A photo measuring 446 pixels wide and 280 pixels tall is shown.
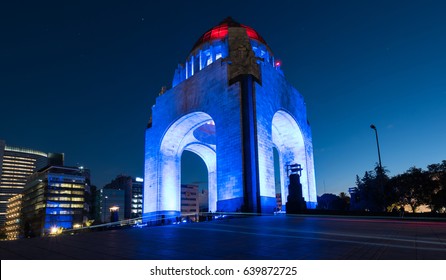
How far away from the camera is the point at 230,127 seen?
24641 millimetres

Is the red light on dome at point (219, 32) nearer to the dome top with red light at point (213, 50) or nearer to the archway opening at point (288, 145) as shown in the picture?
the dome top with red light at point (213, 50)

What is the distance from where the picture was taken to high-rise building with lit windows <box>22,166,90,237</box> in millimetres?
86688

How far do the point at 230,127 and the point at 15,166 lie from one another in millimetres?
168967

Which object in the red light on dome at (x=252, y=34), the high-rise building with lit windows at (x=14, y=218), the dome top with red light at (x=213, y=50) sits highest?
the red light on dome at (x=252, y=34)

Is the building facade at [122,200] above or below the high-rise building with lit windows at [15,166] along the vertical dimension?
below

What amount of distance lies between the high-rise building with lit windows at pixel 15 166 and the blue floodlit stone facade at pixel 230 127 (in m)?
149

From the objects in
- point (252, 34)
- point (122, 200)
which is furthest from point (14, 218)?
point (252, 34)

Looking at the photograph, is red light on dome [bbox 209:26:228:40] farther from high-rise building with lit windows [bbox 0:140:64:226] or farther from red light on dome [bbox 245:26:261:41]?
high-rise building with lit windows [bbox 0:140:64:226]

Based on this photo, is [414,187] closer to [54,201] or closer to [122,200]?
[54,201]

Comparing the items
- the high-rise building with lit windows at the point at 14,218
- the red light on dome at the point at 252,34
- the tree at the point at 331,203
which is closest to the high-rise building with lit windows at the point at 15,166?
the high-rise building with lit windows at the point at 14,218

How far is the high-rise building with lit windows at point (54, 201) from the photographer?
86688 mm
